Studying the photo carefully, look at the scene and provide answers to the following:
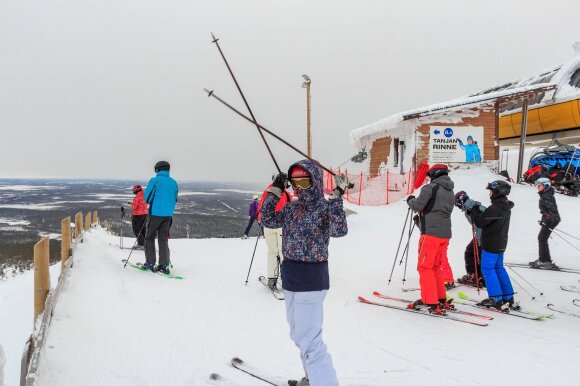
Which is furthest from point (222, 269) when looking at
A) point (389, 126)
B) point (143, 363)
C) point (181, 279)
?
point (389, 126)

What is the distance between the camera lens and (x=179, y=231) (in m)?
59.3

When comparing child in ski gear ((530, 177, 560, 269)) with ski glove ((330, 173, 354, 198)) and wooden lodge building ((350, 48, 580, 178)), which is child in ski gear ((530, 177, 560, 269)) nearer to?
ski glove ((330, 173, 354, 198))

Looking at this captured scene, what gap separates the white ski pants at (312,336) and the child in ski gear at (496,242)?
3.61 meters

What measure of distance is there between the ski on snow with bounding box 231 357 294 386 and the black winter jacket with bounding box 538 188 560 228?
23.4ft

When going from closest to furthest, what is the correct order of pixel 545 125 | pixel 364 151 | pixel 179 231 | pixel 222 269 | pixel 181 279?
pixel 181 279 → pixel 222 269 → pixel 545 125 → pixel 364 151 → pixel 179 231

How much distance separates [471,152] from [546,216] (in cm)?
1053

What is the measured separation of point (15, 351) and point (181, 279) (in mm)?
3213

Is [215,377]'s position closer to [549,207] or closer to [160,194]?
[160,194]

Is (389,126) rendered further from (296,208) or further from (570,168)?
(296,208)

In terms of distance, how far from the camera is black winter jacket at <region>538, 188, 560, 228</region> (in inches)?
322

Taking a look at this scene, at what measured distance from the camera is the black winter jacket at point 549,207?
26.9 ft

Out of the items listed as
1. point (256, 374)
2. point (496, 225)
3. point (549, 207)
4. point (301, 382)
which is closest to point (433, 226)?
point (496, 225)

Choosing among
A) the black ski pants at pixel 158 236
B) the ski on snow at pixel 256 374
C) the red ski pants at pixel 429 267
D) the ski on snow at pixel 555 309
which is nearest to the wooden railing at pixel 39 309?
the ski on snow at pixel 256 374

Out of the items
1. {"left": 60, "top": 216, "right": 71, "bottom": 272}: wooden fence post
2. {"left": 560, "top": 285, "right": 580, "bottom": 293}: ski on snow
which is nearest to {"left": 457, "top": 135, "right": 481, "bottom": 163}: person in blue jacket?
{"left": 560, "top": 285, "right": 580, "bottom": 293}: ski on snow
